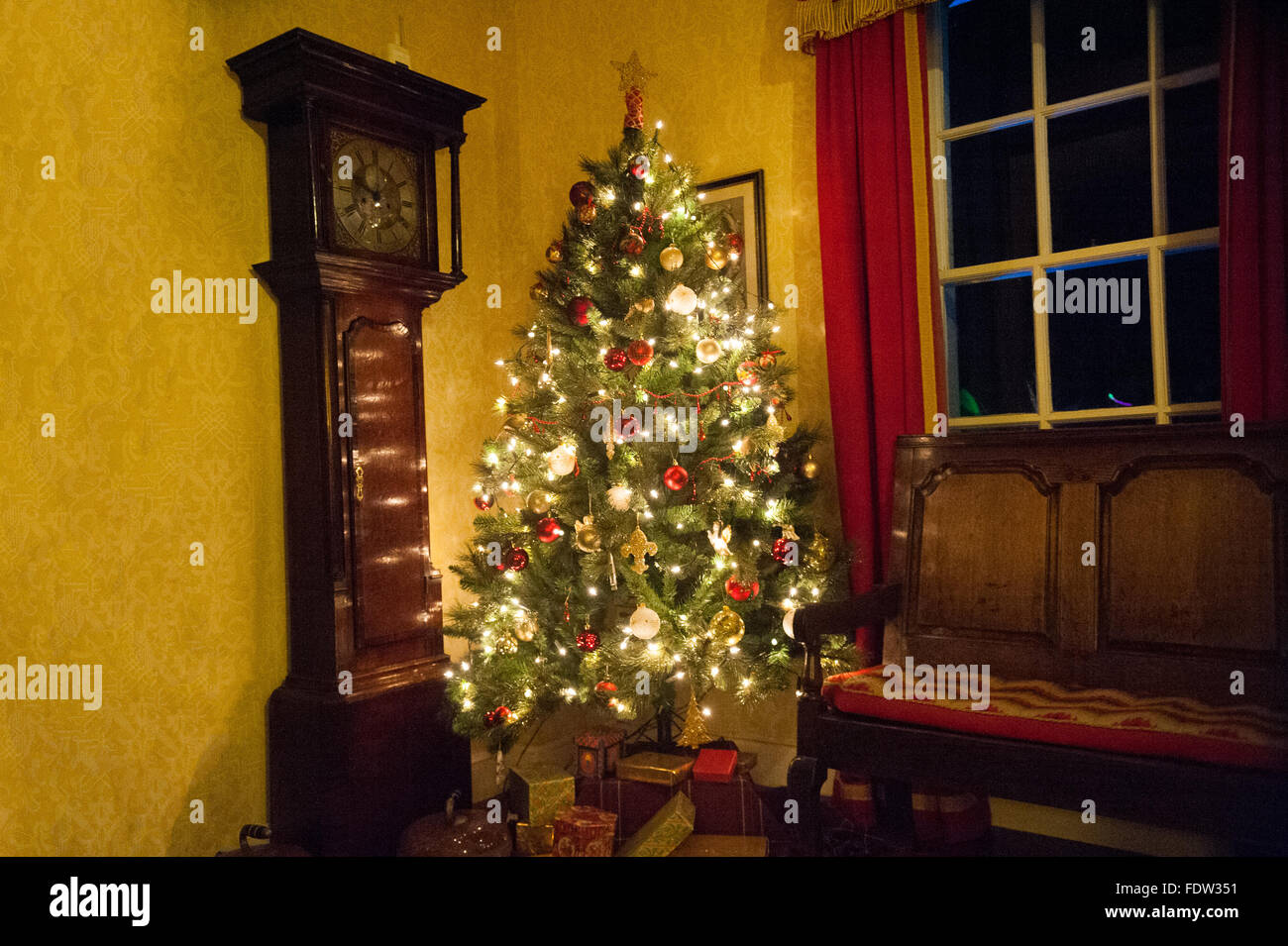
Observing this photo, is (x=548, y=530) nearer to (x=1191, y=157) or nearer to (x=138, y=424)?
(x=138, y=424)

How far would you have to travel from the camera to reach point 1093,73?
2.70 meters

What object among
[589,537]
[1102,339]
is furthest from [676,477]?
[1102,339]

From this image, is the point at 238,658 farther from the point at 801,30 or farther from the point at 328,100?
the point at 801,30

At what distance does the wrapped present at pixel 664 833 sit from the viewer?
2.39 metres

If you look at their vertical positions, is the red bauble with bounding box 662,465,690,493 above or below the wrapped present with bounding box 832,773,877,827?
above

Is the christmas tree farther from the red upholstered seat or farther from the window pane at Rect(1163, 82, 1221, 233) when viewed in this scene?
the window pane at Rect(1163, 82, 1221, 233)

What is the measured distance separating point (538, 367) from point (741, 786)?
60.1 inches

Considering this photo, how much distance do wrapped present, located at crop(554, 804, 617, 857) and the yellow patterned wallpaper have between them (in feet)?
3.07

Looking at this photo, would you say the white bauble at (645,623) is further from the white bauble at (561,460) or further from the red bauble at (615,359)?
the red bauble at (615,359)

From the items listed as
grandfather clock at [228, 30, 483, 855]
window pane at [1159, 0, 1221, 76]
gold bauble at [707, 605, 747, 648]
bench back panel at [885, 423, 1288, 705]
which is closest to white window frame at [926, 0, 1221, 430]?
window pane at [1159, 0, 1221, 76]

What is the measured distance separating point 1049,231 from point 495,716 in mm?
2353

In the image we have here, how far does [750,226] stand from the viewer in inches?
130

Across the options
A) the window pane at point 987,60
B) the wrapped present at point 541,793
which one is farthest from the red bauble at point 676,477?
the window pane at point 987,60

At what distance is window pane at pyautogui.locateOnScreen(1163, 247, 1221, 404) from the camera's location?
253 cm
